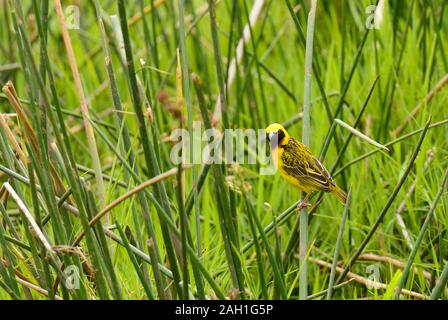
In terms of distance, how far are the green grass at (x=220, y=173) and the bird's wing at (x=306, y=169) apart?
0.42ft

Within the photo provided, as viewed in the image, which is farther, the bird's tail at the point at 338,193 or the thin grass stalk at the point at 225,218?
the bird's tail at the point at 338,193

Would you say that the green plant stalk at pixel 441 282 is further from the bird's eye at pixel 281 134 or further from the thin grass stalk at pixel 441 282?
the bird's eye at pixel 281 134

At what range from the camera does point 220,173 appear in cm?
216

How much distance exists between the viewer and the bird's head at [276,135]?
2904 mm

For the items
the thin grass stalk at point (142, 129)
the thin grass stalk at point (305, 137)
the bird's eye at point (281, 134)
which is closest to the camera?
the thin grass stalk at point (142, 129)

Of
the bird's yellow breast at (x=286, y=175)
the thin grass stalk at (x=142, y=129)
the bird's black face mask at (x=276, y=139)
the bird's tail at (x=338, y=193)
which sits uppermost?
the thin grass stalk at (x=142, y=129)

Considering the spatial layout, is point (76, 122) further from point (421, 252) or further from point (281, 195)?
point (421, 252)

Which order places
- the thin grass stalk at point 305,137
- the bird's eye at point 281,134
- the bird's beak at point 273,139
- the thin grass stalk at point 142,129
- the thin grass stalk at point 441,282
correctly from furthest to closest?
the bird's eye at point 281,134 < the bird's beak at point 273,139 < the thin grass stalk at point 305,137 < the thin grass stalk at point 441,282 < the thin grass stalk at point 142,129

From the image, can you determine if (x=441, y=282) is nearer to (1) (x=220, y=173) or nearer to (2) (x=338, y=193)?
(1) (x=220, y=173)

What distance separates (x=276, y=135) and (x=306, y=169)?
16 cm

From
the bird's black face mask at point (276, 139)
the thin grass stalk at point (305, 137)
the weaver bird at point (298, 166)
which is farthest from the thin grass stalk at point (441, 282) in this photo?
the bird's black face mask at point (276, 139)

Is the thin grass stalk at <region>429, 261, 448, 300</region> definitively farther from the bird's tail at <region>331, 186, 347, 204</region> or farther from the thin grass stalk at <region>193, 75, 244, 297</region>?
the bird's tail at <region>331, 186, 347, 204</region>

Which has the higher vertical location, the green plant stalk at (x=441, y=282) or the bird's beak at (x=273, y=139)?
the bird's beak at (x=273, y=139)
